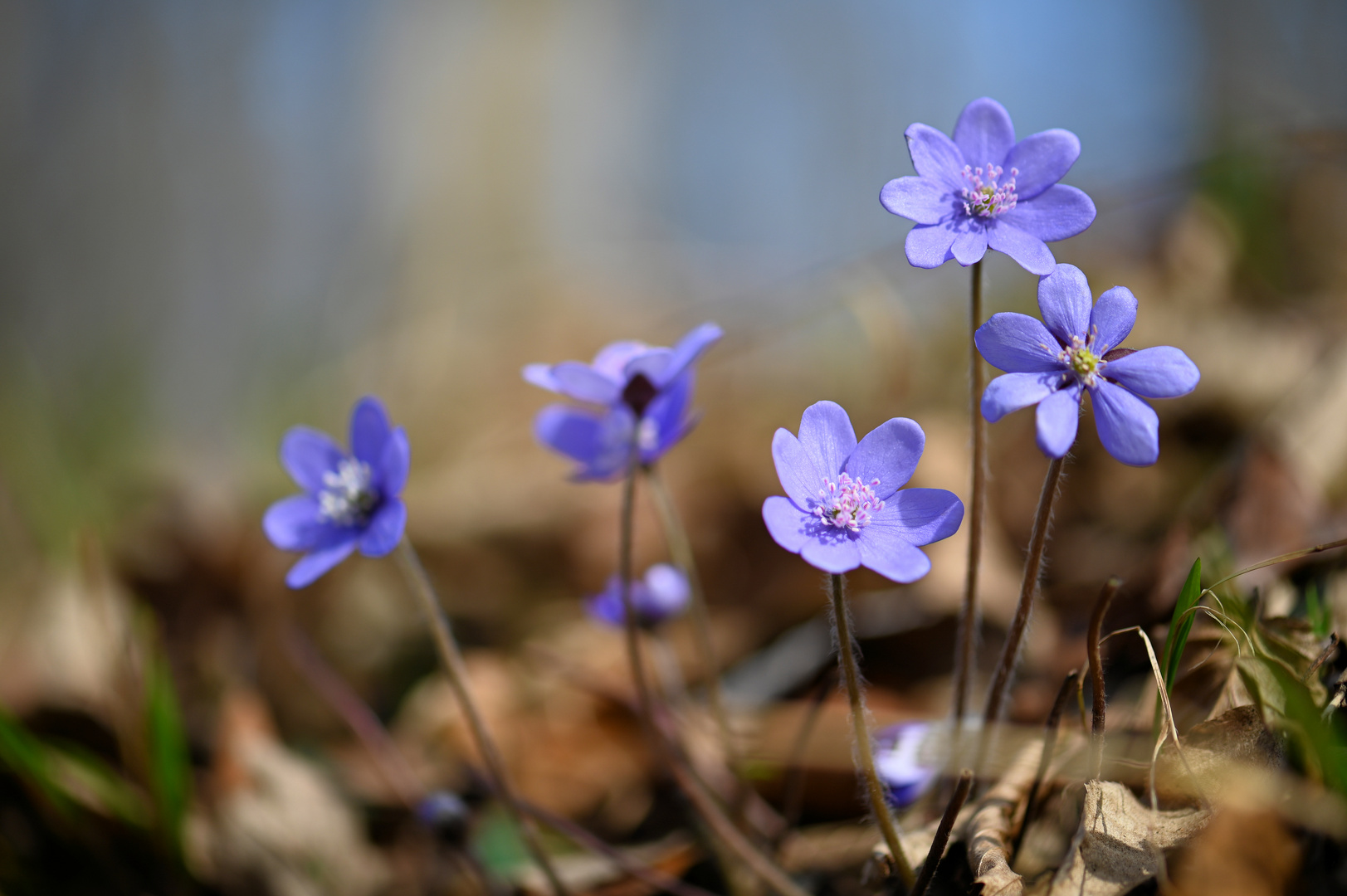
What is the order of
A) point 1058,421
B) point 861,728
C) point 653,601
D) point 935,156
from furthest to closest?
point 653,601 < point 935,156 < point 861,728 < point 1058,421

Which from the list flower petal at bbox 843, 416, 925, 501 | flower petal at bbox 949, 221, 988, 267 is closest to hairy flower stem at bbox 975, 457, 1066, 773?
flower petal at bbox 843, 416, 925, 501

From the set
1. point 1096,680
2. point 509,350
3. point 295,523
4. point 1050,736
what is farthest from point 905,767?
point 509,350

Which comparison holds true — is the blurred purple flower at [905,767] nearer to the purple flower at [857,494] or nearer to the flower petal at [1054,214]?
the purple flower at [857,494]

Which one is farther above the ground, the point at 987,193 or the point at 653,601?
the point at 987,193

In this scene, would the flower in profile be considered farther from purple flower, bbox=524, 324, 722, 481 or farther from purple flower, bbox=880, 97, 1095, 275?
purple flower, bbox=880, 97, 1095, 275

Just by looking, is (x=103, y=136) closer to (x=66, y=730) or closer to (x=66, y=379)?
(x=66, y=379)

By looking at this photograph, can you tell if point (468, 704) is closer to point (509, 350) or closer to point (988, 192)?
point (988, 192)
